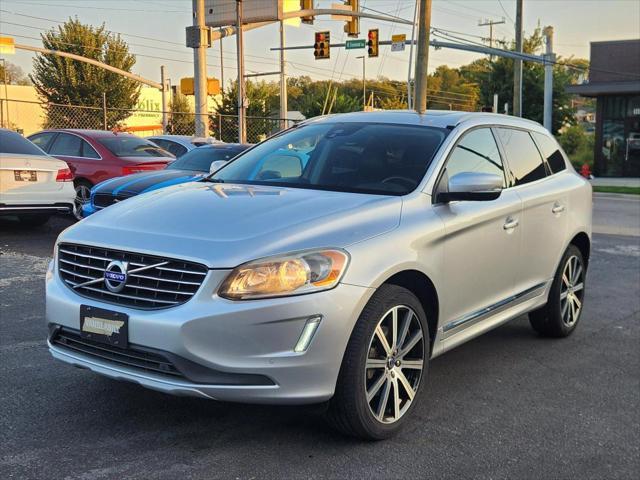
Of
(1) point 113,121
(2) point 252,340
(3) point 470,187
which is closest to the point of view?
(2) point 252,340

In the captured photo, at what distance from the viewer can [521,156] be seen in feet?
18.2

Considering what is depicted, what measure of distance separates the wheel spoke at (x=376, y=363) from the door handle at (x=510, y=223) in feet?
5.20

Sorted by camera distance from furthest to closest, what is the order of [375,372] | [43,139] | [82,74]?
[82,74], [43,139], [375,372]

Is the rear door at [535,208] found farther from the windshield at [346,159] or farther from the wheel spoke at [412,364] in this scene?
the wheel spoke at [412,364]

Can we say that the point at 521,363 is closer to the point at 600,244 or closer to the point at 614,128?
the point at 600,244

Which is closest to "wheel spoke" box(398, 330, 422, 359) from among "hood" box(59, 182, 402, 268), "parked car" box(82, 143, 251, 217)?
"hood" box(59, 182, 402, 268)

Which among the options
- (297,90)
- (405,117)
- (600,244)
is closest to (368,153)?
(405,117)

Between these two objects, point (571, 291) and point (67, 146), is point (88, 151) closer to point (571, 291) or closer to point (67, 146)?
point (67, 146)

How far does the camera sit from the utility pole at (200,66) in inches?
725

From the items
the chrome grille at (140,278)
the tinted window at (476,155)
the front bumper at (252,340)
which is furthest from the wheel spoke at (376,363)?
the tinted window at (476,155)

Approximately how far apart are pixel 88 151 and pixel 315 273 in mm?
9774

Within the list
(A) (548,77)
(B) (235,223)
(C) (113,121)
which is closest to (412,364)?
(B) (235,223)

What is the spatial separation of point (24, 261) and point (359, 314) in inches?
242

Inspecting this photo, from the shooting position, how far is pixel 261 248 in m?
3.37
